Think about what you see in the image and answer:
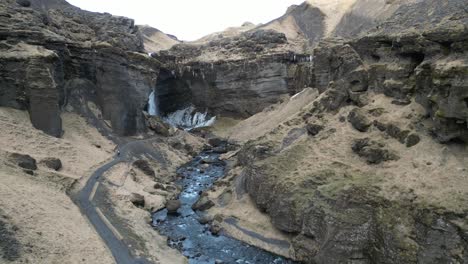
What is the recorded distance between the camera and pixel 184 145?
235 feet

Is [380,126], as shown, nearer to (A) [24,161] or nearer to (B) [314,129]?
(B) [314,129]

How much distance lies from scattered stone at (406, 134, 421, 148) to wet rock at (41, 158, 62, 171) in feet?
107

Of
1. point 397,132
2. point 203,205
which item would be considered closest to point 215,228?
point 203,205

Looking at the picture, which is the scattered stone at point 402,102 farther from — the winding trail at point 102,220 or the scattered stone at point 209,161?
the scattered stone at point 209,161

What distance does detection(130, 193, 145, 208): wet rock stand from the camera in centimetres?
4422

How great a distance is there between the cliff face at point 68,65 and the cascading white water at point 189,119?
19.4m

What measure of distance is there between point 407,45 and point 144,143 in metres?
39.7

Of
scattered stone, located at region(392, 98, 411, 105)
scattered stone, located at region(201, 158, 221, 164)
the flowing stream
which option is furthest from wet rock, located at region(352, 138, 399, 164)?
scattered stone, located at region(201, 158, 221, 164)

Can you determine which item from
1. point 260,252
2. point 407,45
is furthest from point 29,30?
point 407,45

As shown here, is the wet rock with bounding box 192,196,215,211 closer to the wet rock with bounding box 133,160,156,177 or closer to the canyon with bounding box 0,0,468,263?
the canyon with bounding box 0,0,468,263

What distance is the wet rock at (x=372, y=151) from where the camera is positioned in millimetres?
34594

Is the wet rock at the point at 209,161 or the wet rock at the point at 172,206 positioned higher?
the wet rock at the point at 172,206

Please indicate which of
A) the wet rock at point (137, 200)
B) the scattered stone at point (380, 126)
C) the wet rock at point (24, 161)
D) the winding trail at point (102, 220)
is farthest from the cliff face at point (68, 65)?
the scattered stone at point (380, 126)

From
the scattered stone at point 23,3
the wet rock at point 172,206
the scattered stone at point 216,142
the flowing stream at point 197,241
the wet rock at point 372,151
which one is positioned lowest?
the scattered stone at point 216,142
